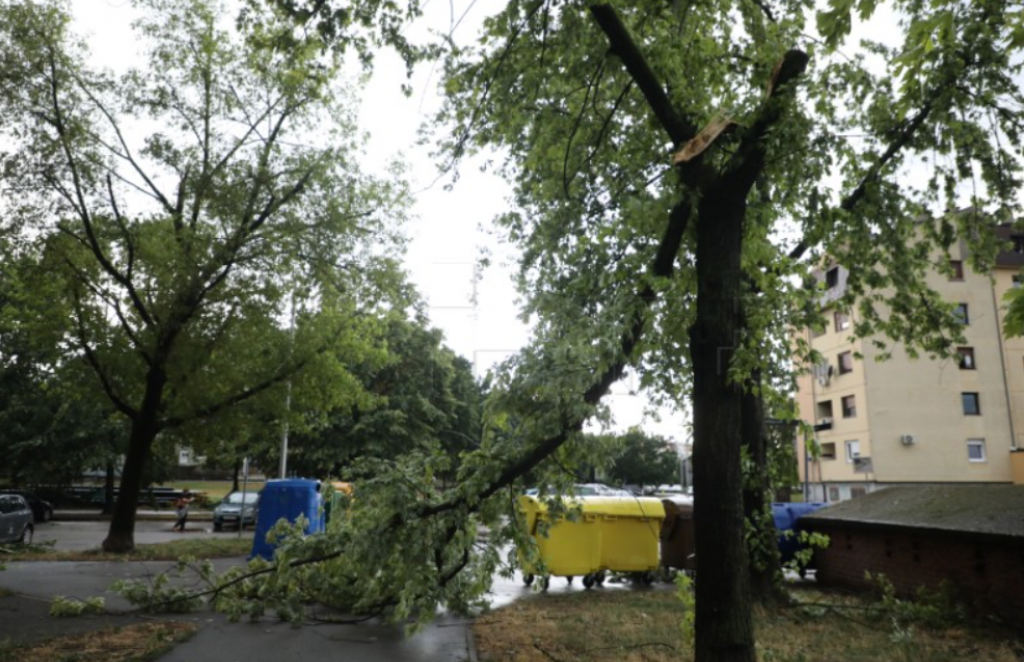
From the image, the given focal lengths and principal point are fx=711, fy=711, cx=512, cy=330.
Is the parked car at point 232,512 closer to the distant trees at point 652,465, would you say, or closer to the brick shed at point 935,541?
the brick shed at point 935,541

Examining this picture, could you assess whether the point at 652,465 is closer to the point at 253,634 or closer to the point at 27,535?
the point at 27,535

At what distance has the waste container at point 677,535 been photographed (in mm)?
13992

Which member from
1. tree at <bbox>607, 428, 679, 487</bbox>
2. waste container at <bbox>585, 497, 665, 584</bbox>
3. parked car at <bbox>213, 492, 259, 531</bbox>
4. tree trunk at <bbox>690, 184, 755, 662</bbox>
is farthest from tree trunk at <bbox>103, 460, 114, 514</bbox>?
tree at <bbox>607, 428, 679, 487</bbox>

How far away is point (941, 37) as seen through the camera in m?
4.36

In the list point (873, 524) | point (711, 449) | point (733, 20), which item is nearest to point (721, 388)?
point (711, 449)

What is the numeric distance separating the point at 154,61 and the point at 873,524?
1733 centimetres

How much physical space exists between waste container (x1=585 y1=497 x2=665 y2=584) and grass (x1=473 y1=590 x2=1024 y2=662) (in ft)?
9.30

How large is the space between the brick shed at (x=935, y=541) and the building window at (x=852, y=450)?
26612mm

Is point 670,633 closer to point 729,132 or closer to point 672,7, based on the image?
point 729,132

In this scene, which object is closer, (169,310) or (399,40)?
(399,40)

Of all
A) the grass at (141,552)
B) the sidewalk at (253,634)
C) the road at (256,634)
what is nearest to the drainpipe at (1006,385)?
the road at (256,634)

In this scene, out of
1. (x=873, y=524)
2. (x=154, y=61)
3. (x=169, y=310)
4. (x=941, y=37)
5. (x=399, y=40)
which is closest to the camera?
(x=941, y=37)

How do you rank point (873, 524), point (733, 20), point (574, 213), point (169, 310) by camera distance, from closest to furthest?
point (574, 213), point (733, 20), point (873, 524), point (169, 310)

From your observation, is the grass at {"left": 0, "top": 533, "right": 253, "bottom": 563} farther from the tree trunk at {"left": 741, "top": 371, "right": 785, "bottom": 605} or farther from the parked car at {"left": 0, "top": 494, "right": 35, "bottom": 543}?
the tree trunk at {"left": 741, "top": 371, "right": 785, "bottom": 605}
